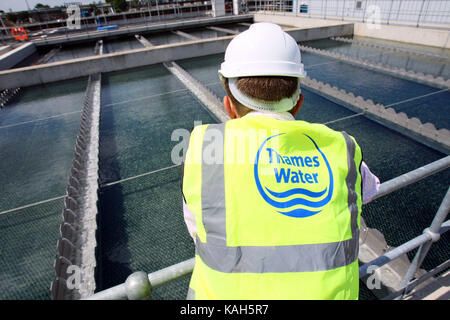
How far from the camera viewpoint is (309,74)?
9.02 m

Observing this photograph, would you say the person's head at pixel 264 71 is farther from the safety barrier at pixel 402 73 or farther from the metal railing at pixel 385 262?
the safety barrier at pixel 402 73

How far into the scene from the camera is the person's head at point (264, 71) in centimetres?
114

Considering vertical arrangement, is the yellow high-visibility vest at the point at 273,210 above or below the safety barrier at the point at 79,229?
above

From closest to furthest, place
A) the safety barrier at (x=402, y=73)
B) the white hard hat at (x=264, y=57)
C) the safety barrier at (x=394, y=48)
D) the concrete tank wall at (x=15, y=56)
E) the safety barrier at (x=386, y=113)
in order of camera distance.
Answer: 1. the white hard hat at (x=264, y=57)
2. the safety barrier at (x=386, y=113)
3. the safety barrier at (x=402, y=73)
4. the safety barrier at (x=394, y=48)
5. the concrete tank wall at (x=15, y=56)

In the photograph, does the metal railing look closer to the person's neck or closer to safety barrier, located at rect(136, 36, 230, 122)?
the person's neck

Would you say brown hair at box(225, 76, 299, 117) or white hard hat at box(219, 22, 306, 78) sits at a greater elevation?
white hard hat at box(219, 22, 306, 78)

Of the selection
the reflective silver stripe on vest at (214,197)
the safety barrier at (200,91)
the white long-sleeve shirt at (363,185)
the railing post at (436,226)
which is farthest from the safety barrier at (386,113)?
the reflective silver stripe on vest at (214,197)

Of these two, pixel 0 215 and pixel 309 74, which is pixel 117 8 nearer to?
pixel 309 74

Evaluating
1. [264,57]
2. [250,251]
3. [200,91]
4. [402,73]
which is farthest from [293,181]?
[402,73]

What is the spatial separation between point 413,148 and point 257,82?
16.4ft

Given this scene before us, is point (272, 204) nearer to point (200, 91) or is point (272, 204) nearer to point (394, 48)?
point (200, 91)

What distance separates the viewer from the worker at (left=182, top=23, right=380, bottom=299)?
0.92 m

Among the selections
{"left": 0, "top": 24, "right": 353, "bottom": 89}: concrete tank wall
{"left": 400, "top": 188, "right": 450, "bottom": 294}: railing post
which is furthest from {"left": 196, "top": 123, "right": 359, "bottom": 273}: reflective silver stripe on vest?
{"left": 0, "top": 24, "right": 353, "bottom": 89}: concrete tank wall
